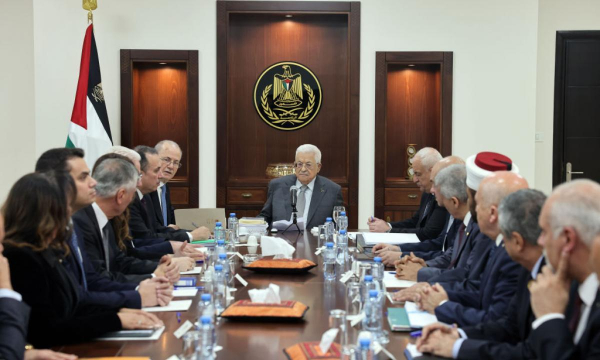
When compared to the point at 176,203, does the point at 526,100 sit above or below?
above

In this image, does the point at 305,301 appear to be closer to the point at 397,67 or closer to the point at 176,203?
the point at 176,203

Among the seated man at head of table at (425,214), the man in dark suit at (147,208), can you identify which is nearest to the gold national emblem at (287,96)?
the seated man at head of table at (425,214)

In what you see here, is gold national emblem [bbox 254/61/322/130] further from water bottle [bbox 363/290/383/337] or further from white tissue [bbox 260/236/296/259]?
water bottle [bbox 363/290/383/337]

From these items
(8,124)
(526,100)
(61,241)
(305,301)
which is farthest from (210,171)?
(61,241)

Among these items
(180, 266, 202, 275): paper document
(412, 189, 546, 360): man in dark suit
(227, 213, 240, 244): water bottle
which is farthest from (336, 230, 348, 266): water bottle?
(412, 189, 546, 360): man in dark suit

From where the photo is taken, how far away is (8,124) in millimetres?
5977

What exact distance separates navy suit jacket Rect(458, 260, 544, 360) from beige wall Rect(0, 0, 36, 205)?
452cm

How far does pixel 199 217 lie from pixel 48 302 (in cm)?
352

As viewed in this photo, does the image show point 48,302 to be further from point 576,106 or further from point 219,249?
point 576,106

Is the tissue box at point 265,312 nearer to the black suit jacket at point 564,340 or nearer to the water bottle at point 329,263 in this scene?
the water bottle at point 329,263

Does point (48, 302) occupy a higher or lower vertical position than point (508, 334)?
higher

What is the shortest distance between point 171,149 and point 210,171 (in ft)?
5.49

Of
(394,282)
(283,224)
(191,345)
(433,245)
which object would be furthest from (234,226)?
(191,345)

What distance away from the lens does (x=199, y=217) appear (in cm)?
606
